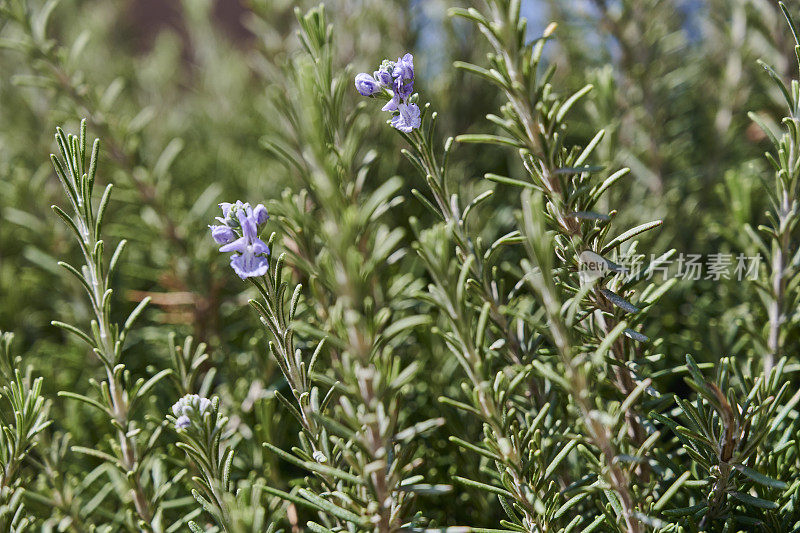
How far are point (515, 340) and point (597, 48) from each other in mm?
1130

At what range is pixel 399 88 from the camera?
2.39 ft

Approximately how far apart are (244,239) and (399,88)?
262 mm

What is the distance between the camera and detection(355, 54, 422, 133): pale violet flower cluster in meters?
0.71

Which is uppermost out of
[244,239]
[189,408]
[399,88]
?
[399,88]

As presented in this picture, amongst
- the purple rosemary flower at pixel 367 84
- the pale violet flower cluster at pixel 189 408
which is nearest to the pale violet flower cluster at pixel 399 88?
the purple rosemary flower at pixel 367 84

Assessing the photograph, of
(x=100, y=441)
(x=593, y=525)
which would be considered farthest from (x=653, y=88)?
(x=100, y=441)

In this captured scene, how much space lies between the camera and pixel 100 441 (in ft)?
3.55

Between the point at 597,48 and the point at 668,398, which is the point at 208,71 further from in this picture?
the point at 668,398

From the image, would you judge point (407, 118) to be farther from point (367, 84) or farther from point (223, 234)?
point (223, 234)

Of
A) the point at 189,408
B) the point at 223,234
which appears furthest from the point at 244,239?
the point at 189,408

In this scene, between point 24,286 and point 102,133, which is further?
point 24,286

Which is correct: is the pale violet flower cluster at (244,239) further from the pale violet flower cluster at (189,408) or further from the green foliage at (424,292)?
the pale violet flower cluster at (189,408)

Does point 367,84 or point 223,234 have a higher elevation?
point 367,84

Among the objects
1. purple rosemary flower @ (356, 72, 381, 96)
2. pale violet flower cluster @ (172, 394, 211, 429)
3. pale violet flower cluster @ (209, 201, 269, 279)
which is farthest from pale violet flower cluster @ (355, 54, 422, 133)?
pale violet flower cluster @ (172, 394, 211, 429)
